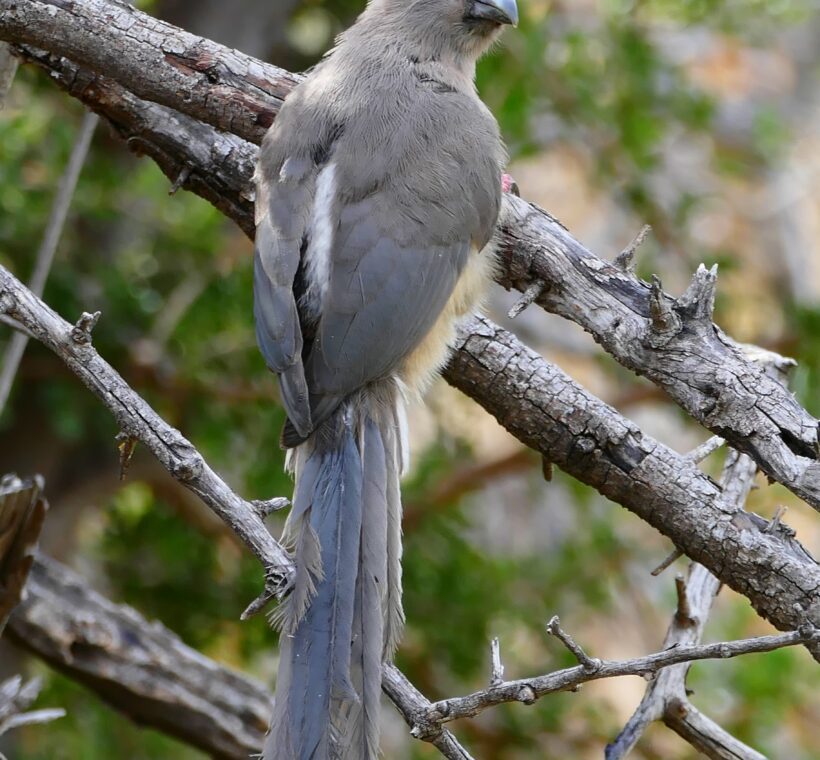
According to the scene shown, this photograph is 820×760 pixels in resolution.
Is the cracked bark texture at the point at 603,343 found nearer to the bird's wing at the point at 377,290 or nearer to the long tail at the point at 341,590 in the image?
the bird's wing at the point at 377,290

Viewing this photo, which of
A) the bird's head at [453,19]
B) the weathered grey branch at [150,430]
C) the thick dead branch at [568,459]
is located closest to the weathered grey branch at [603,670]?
the thick dead branch at [568,459]

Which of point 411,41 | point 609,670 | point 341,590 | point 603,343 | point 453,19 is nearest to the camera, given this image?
point 609,670

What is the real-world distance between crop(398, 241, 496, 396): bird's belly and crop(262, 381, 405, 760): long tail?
16 cm

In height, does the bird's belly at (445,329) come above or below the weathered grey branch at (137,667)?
above

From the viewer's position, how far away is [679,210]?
5539 mm

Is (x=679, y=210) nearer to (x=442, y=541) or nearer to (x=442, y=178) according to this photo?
(x=442, y=541)

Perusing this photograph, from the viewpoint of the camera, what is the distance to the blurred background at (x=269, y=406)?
4.86 meters

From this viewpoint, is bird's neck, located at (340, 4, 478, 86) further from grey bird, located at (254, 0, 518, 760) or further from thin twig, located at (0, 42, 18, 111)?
thin twig, located at (0, 42, 18, 111)

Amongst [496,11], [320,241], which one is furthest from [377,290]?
[496,11]

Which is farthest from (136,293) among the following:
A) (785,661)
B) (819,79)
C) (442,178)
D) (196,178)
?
(819,79)

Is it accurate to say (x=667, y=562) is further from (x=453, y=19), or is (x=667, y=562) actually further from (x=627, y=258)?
(x=453, y=19)

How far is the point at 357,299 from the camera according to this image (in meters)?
3.05

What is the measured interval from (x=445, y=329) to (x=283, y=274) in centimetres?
48

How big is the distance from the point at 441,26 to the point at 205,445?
199 cm
